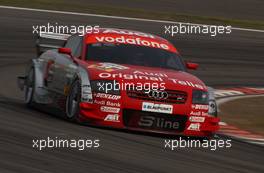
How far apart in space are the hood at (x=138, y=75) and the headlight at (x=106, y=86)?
0.16ft

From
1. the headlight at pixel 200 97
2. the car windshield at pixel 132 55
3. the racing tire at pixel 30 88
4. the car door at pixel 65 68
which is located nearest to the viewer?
the headlight at pixel 200 97

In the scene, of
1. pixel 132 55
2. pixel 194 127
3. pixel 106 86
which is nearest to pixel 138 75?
pixel 106 86

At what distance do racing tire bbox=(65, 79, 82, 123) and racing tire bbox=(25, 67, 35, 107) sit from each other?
1593 mm

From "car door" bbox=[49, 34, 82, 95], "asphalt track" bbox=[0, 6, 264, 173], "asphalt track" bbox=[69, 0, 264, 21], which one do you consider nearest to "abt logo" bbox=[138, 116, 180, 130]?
"asphalt track" bbox=[0, 6, 264, 173]

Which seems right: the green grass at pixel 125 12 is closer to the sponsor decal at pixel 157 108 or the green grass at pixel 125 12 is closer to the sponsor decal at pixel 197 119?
the sponsor decal at pixel 197 119

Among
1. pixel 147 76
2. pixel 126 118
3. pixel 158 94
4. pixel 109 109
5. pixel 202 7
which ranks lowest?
pixel 202 7

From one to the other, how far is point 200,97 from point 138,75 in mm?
772

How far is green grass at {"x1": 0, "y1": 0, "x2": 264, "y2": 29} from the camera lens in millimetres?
26812

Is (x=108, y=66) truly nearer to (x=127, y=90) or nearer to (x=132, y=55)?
(x=127, y=90)

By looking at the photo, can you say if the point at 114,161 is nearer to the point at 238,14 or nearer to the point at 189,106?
the point at 189,106

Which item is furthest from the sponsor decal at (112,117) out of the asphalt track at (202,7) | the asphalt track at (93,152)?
the asphalt track at (202,7)

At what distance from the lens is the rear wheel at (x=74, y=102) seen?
36.6ft

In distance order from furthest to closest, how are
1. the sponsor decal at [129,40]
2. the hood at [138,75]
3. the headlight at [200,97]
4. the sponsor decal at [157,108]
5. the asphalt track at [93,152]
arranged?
the sponsor decal at [129,40]
the headlight at [200,97]
the hood at [138,75]
the sponsor decal at [157,108]
the asphalt track at [93,152]

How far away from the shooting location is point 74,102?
11.3m
